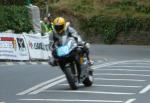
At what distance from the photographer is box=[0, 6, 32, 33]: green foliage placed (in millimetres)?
32188

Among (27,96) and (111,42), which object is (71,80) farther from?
(111,42)

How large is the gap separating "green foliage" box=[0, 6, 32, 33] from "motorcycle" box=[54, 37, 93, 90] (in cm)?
1615

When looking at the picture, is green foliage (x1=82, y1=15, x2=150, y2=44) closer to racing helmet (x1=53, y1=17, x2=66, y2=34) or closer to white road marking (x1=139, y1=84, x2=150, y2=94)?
white road marking (x1=139, y1=84, x2=150, y2=94)

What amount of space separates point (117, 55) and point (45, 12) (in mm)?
16996

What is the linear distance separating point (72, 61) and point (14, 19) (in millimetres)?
17286

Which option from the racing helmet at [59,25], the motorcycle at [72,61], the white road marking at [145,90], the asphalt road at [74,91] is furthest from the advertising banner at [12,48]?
the white road marking at [145,90]

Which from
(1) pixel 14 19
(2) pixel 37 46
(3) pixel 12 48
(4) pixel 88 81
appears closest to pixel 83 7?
(1) pixel 14 19

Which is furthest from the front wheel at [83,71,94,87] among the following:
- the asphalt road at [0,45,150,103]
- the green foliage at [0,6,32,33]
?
the green foliage at [0,6,32,33]

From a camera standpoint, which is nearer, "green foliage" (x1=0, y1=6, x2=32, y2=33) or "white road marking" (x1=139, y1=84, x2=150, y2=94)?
"white road marking" (x1=139, y1=84, x2=150, y2=94)

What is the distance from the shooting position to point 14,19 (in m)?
32.7

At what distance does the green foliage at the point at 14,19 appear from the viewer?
32.2 m

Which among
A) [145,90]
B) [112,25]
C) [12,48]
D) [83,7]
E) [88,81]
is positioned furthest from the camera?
[83,7]

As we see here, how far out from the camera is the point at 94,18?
48031 mm

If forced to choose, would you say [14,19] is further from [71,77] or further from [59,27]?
[71,77]
